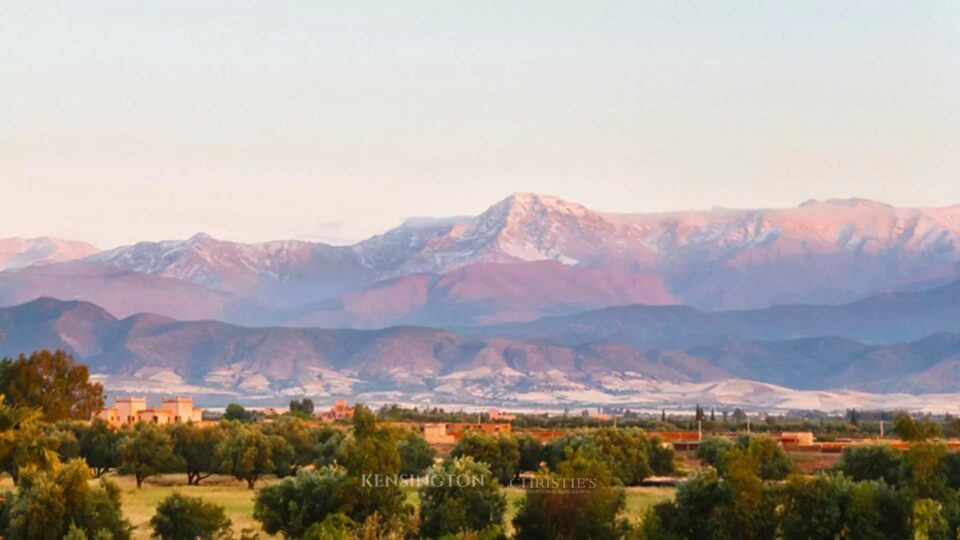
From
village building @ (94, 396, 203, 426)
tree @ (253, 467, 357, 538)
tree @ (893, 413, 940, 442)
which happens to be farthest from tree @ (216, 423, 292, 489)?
tree @ (893, 413, 940, 442)

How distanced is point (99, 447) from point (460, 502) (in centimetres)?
3880

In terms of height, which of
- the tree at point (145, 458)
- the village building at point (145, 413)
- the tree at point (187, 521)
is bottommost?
the tree at point (187, 521)

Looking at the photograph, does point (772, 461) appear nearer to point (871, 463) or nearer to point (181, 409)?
point (871, 463)

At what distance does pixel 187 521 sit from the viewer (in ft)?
157

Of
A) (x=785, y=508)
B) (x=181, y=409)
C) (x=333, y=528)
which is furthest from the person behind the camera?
(x=181, y=409)

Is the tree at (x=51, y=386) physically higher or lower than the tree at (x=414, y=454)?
higher

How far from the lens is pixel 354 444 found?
47.9 m

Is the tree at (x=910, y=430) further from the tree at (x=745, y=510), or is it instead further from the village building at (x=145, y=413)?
the village building at (x=145, y=413)

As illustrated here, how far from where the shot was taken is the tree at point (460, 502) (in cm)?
4666

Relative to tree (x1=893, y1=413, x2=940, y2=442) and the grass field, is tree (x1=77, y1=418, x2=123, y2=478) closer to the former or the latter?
the grass field

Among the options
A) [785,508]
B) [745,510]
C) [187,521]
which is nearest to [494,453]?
[187,521]

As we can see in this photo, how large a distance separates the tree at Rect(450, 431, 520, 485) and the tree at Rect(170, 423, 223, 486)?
1254 centimetres

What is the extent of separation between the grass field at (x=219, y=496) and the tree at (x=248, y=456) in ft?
1.90

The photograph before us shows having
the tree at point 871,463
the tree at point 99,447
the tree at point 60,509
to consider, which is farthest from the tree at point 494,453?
the tree at point 60,509
